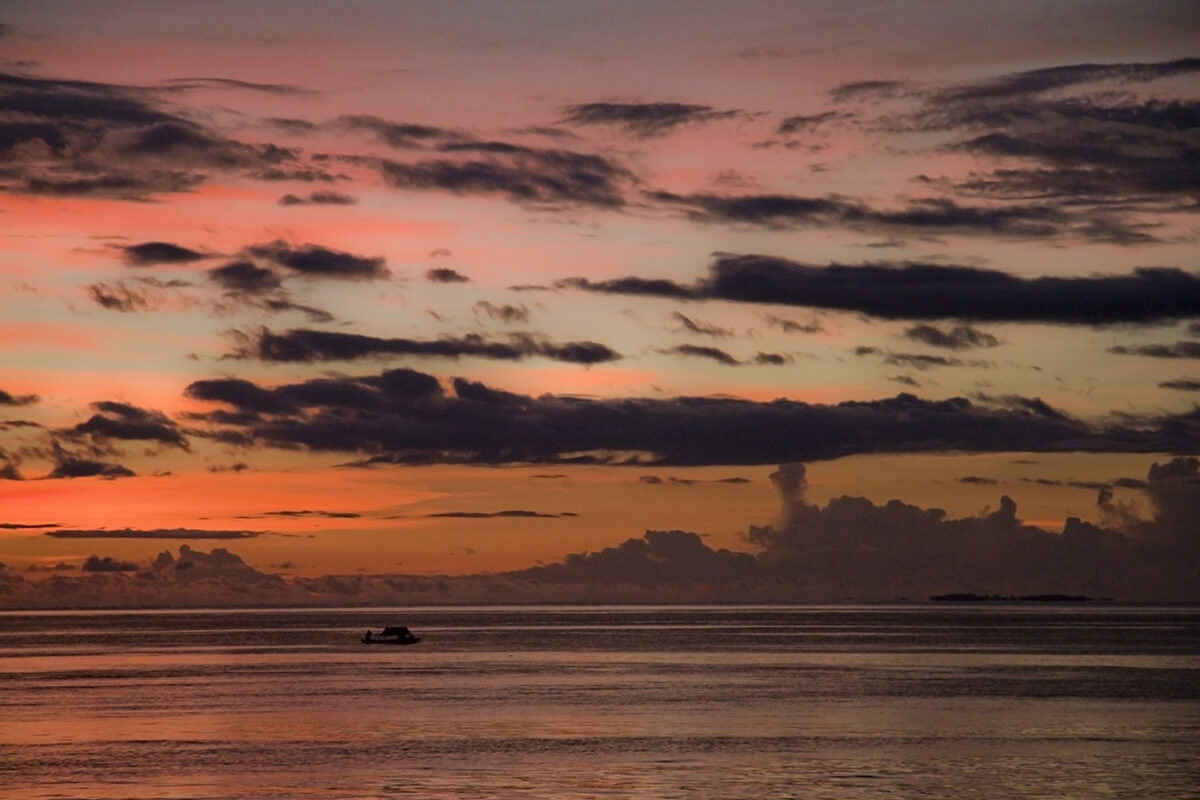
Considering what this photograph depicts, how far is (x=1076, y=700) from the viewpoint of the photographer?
328ft

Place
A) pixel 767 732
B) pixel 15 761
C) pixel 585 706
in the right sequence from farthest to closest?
pixel 585 706
pixel 767 732
pixel 15 761

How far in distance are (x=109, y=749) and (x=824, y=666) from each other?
8607 centimetres

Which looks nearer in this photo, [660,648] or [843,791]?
[843,791]

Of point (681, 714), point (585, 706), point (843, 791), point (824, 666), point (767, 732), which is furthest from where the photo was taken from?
point (824, 666)

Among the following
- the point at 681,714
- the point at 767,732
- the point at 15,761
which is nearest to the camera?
the point at 15,761

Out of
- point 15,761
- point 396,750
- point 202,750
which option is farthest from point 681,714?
point 15,761

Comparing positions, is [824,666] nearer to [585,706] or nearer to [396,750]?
[585,706]

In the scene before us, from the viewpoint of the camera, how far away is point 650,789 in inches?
2378

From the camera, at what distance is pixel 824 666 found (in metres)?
148

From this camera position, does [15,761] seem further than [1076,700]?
No

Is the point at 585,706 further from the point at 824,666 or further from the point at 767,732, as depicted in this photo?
the point at 824,666

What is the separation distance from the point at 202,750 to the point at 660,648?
125782 mm

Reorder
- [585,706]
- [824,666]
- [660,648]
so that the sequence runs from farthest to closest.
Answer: [660,648]
[824,666]
[585,706]

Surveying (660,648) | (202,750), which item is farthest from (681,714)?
(660,648)
